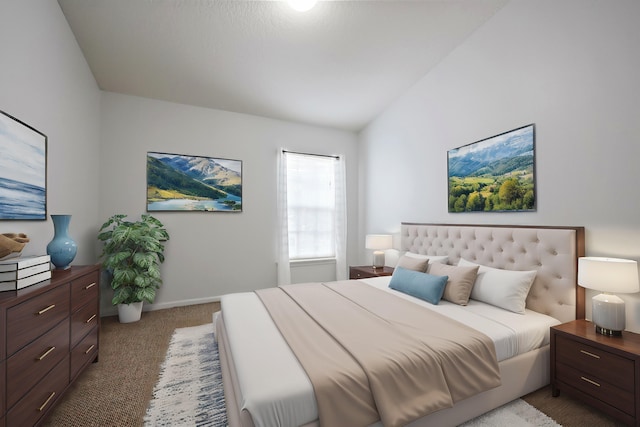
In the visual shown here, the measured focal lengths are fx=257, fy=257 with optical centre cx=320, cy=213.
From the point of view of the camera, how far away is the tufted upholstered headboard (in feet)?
6.21

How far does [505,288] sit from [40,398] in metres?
3.13

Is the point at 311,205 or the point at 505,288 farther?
the point at 311,205

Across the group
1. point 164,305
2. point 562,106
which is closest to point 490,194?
point 562,106

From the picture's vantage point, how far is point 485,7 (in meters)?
2.37

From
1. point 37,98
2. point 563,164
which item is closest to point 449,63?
point 563,164

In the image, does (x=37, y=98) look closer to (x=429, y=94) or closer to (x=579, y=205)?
(x=429, y=94)

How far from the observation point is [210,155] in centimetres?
380

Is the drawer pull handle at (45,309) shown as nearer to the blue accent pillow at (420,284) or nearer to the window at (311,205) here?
the blue accent pillow at (420,284)

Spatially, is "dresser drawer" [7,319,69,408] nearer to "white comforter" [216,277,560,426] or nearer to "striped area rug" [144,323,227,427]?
"striped area rug" [144,323,227,427]

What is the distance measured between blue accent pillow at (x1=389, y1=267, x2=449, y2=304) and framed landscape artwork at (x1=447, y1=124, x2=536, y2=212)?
0.92 m

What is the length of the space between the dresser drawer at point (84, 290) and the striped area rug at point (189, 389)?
0.80 metres

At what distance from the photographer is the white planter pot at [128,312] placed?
3.05m

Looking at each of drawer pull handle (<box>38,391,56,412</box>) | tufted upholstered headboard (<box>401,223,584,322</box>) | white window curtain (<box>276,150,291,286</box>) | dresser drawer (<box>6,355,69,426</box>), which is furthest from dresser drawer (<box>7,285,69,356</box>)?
tufted upholstered headboard (<box>401,223,584,322</box>)

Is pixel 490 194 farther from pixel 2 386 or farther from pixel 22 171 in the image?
pixel 22 171
